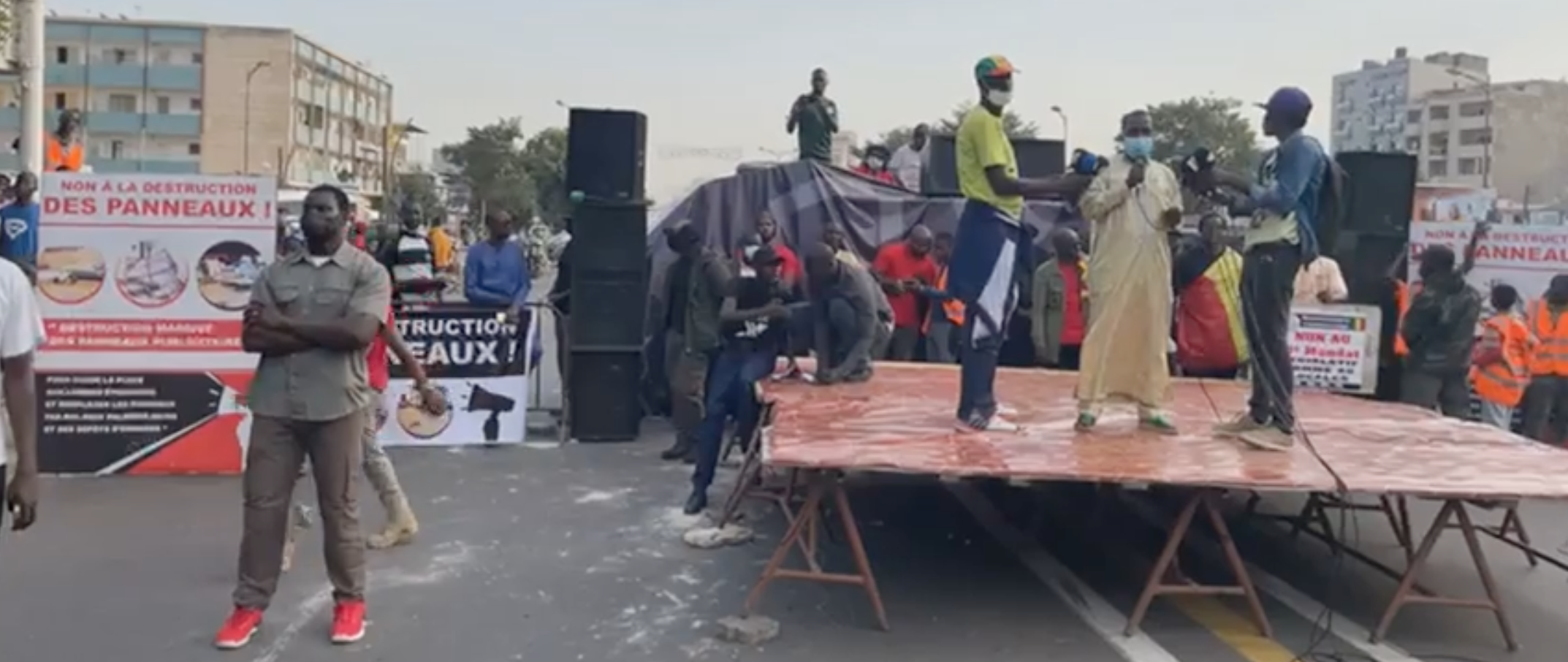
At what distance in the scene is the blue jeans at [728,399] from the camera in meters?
8.12

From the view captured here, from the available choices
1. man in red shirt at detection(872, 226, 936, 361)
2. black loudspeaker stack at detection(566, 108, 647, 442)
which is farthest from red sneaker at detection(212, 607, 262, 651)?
man in red shirt at detection(872, 226, 936, 361)

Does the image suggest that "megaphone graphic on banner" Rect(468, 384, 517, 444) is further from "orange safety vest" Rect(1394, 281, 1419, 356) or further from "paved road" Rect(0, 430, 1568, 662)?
"orange safety vest" Rect(1394, 281, 1419, 356)

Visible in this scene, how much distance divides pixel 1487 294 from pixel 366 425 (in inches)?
379

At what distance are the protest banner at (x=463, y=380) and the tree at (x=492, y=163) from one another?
177 feet

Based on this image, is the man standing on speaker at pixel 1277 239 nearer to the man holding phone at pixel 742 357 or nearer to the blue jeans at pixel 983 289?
the blue jeans at pixel 983 289

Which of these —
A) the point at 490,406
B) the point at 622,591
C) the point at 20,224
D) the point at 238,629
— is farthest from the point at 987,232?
the point at 20,224

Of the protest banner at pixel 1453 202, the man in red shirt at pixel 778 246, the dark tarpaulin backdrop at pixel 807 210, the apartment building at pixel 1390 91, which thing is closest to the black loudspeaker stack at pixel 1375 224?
the dark tarpaulin backdrop at pixel 807 210

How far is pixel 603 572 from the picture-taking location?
693cm

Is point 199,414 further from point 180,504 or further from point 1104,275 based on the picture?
point 1104,275

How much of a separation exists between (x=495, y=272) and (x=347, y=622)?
5955 millimetres

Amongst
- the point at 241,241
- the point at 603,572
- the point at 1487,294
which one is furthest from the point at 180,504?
the point at 1487,294

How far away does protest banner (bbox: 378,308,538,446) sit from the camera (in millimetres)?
10789

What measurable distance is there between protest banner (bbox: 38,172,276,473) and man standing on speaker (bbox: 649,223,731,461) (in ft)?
9.41

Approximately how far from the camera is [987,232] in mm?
7051
